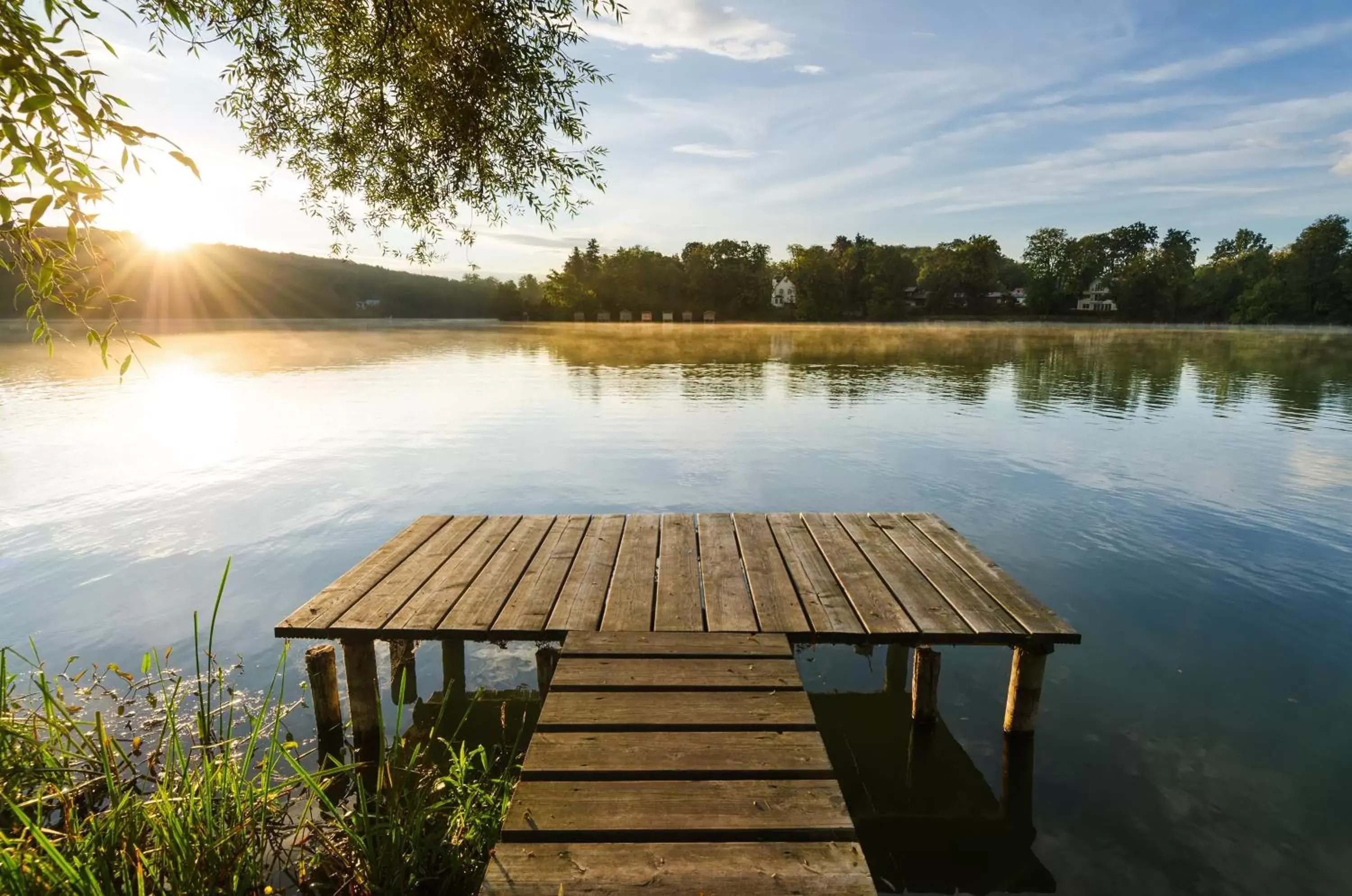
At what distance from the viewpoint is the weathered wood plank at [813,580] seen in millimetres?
4496

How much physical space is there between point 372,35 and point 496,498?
6.03 metres

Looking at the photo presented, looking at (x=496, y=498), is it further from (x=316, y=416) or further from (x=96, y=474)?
(x=316, y=416)

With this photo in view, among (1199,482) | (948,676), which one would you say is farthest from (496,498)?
(1199,482)

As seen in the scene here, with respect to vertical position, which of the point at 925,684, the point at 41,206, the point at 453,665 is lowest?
the point at 453,665

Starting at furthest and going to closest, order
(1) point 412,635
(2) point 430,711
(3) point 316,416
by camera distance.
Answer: (3) point 316,416, (2) point 430,711, (1) point 412,635

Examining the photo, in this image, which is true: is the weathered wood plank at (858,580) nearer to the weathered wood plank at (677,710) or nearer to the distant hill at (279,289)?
the weathered wood plank at (677,710)

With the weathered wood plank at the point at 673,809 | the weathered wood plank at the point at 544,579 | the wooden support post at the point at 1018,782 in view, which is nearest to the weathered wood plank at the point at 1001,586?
the wooden support post at the point at 1018,782

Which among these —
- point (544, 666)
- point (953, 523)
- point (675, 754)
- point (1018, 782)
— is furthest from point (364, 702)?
point (953, 523)

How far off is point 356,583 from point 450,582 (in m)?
0.67

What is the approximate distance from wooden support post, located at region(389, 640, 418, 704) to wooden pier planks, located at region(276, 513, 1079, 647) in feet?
2.57

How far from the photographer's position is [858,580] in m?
5.20

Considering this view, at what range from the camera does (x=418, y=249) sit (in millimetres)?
8219

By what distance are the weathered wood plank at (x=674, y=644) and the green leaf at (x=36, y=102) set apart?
10.8 feet

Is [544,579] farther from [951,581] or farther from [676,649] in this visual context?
[951,581]
